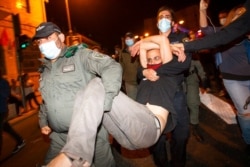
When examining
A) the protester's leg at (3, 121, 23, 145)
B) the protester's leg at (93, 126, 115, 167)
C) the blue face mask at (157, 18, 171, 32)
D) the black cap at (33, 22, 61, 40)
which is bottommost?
the protester's leg at (3, 121, 23, 145)

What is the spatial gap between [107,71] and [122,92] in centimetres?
29

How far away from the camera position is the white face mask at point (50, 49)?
312cm

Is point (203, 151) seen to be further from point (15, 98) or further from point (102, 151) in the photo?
point (15, 98)

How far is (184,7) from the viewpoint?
40406 millimetres

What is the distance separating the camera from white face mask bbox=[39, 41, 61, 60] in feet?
10.2

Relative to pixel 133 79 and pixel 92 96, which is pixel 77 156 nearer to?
pixel 92 96

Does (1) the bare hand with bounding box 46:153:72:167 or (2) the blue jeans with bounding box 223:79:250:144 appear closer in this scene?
(1) the bare hand with bounding box 46:153:72:167

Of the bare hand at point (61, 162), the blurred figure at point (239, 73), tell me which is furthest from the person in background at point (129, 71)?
the bare hand at point (61, 162)

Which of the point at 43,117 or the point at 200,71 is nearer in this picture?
the point at 43,117

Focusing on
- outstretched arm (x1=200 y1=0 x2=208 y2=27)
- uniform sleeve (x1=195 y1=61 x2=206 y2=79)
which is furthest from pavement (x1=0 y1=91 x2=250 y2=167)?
outstretched arm (x1=200 y1=0 x2=208 y2=27)

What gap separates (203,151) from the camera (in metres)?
4.79

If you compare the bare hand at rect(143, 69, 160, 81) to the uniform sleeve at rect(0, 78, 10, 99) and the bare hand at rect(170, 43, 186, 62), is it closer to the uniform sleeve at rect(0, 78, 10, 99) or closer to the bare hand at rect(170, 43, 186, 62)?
the bare hand at rect(170, 43, 186, 62)

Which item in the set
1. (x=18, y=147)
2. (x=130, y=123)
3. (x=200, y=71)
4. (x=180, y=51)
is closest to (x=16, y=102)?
(x=18, y=147)

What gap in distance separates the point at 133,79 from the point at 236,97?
10.1ft
